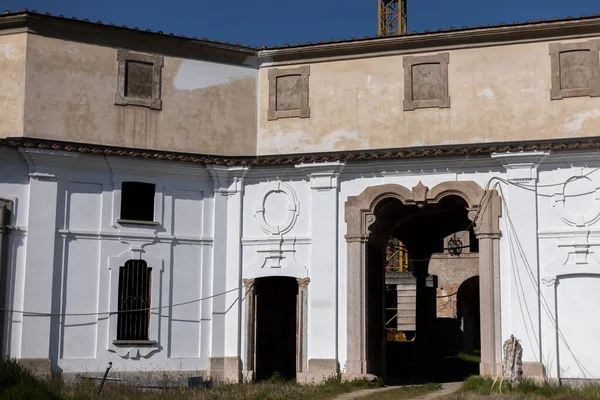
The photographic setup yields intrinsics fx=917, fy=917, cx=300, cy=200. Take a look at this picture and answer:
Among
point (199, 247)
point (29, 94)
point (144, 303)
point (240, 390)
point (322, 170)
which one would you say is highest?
point (29, 94)

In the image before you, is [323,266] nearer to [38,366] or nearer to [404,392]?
[404,392]

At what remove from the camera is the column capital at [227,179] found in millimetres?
24469

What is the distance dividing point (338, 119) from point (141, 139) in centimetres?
521

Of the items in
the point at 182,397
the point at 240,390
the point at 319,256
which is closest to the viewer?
the point at 182,397

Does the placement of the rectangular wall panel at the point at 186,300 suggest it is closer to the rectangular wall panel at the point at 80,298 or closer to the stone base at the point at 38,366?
the rectangular wall panel at the point at 80,298

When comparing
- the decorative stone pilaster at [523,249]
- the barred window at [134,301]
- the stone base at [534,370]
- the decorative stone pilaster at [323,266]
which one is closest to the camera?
the stone base at [534,370]

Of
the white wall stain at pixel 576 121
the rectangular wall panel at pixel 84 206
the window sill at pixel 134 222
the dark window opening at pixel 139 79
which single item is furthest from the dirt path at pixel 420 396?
the dark window opening at pixel 139 79

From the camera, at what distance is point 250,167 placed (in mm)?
24438

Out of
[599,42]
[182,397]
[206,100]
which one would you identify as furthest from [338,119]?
[182,397]

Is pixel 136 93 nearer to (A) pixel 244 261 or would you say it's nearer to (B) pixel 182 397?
(A) pixel 244 261

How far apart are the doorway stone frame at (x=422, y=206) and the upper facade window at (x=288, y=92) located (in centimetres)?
297

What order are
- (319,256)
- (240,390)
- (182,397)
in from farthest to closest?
(319,256) → (240,390) → (182,397)

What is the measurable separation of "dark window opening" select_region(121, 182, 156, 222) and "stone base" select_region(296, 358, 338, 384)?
5.64 metres

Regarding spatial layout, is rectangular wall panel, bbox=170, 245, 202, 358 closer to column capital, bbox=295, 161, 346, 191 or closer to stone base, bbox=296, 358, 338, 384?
stone base, bbox=296, 358, 338, 384
